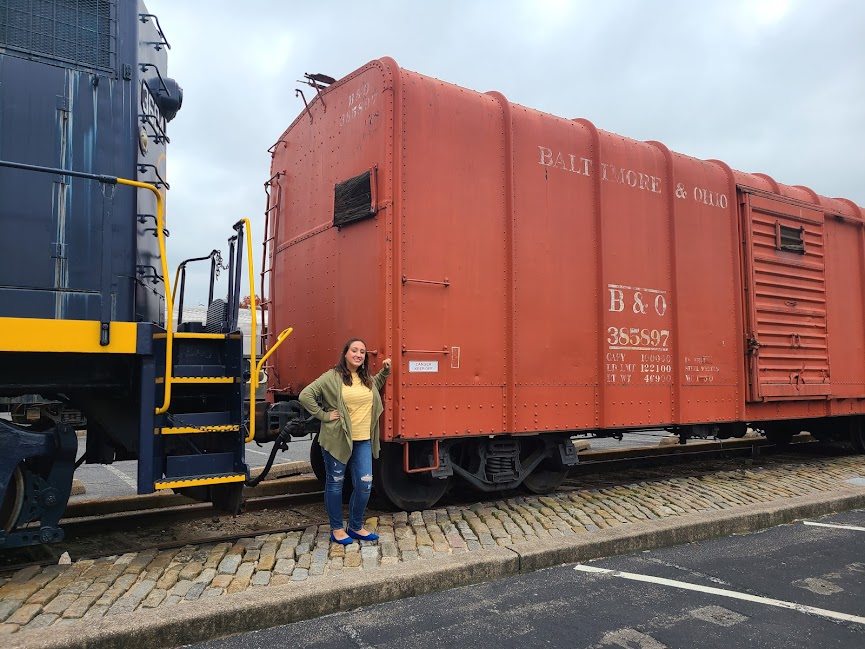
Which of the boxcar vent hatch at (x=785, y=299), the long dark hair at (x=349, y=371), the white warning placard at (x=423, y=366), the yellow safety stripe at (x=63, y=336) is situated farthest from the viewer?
the boxcar vent hatch at (x=785, y=299)

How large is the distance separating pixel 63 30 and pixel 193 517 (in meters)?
3.97

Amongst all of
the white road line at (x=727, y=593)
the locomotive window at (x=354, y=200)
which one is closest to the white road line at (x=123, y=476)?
the locomotive window at (x=354, y=200)

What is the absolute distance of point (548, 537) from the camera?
4.63 metres

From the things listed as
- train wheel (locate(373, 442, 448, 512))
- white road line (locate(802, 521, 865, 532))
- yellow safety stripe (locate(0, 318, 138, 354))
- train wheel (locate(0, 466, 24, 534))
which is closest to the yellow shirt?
train wheel (locate(373, 442, 448, 512))

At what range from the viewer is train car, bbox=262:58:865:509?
5.12m

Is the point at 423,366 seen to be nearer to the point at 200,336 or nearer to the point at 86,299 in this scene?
the point at 200,336

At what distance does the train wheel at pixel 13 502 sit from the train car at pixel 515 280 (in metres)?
1.80

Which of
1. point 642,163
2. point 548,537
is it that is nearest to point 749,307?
point 642,163

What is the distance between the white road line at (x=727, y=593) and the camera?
3.53m

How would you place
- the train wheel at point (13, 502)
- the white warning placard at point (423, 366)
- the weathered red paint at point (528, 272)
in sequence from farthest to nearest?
the weathered red paint at point (528, 272) < the white warning placard at point (423, 366) < the train wheel at point (13, 502)

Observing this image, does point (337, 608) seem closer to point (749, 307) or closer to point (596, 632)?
point (596, 632)

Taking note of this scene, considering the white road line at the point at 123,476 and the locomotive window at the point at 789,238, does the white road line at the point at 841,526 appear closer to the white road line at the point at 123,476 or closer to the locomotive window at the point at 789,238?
the locomotive window at the point at 789,238

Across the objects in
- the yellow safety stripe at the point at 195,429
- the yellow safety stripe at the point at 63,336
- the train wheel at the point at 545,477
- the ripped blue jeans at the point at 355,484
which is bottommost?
the train wheel at the point at 545,477

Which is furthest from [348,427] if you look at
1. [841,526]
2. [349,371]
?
[841,526]
